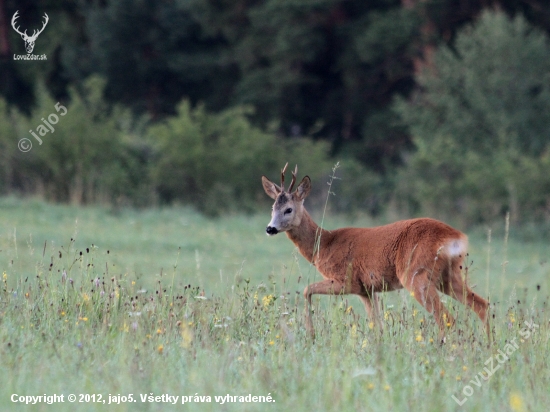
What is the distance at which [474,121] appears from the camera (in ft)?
89.6

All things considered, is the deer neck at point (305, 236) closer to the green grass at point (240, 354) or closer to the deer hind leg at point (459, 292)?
the green grass at point (240, 354)

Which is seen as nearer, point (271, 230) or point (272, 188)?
point (271, 230)

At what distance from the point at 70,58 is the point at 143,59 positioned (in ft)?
8.25

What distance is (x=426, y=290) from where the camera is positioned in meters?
7.15

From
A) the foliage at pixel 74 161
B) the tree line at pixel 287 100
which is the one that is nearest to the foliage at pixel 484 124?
the tree line at pixel 287 100

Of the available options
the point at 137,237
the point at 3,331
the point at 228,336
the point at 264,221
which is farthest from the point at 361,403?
the point at 264,221

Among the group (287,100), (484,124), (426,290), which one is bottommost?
(426,290)

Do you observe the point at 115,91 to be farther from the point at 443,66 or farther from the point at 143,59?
the point at 443,66

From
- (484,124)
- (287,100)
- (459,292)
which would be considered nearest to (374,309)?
(459,292)

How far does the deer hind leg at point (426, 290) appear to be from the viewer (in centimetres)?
702

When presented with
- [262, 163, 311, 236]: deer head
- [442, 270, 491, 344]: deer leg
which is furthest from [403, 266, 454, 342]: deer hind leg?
[262, 163, 311, 236]: deer head

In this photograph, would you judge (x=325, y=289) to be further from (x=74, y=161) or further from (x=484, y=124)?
(x=484, y=124)

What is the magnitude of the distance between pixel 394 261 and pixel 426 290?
46 cm

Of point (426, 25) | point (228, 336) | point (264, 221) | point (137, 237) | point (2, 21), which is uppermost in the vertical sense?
point (2, 21)
